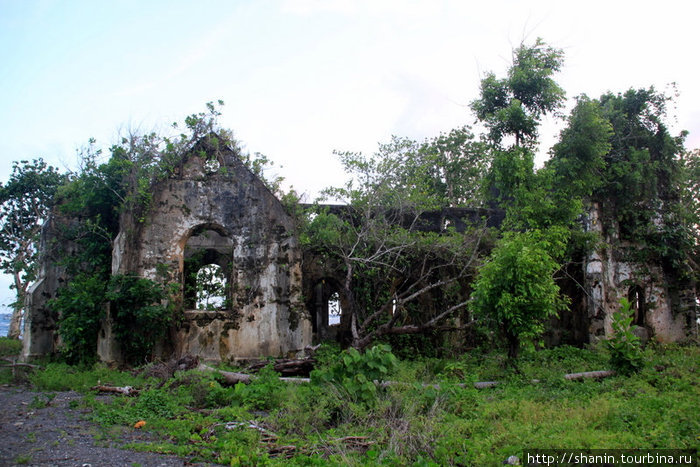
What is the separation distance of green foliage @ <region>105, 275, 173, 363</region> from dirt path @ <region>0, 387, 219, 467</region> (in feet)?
10.8

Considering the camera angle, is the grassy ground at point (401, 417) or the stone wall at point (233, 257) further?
the stone wall at point (233, 257)

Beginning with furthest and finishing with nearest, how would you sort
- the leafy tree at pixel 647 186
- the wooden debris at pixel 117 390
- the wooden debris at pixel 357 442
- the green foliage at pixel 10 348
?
the leafy tree at pixel 647 186
the green foliage at pixel 10 348
the wooden debris at pixel 117 390
the wooden debris at pixel 357 442

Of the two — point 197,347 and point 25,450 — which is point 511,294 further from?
point 25,450

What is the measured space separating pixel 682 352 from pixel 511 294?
23.9 feet

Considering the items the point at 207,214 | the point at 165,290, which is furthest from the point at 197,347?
the point at 207,214

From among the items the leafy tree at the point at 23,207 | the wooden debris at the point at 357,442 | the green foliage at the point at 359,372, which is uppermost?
the leafy tree at the point at 23,207

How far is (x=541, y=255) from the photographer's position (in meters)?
9.50

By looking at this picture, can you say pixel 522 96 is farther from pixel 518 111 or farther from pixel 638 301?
pixel 638 301

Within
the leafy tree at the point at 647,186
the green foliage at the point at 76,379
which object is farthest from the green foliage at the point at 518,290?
the leafy tree at the point at 647,186

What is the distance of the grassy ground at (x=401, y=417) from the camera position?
5.27 m

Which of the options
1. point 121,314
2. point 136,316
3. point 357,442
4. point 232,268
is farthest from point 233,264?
point 357,442

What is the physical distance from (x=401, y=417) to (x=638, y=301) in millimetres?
13386

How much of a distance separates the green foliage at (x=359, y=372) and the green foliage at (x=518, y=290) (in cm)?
297

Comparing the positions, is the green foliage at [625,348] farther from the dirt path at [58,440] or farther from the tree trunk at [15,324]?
the tree trunk at [15,324]
